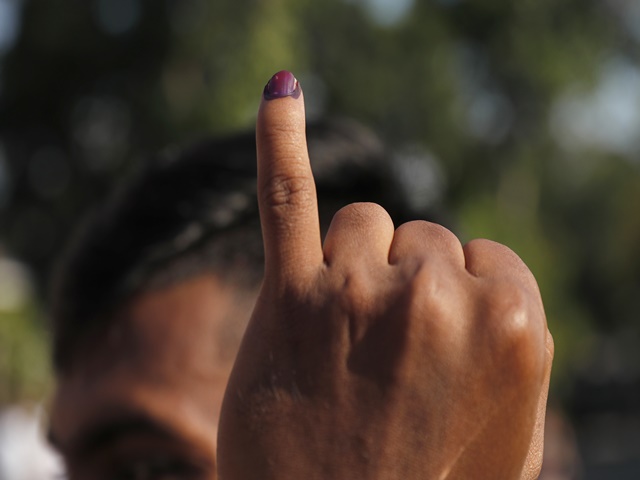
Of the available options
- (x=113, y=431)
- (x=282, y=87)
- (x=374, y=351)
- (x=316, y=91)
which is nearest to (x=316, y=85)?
(x=316, y=91)

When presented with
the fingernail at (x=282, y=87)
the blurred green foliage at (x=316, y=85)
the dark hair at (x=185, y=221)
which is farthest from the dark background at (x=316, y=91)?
the fingernail at (x=282, y=87)

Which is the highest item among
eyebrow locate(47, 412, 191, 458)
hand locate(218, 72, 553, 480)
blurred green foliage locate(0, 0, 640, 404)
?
blurred green foliage locate(0, 0, 640, 404)

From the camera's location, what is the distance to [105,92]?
12.8m

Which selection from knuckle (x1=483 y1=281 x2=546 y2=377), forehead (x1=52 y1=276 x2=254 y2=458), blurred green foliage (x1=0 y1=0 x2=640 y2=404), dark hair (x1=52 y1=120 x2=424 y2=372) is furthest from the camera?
blurred green foliage (x1=0 y1=0 x2=640 y2=404)

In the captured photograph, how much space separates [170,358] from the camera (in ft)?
6.27

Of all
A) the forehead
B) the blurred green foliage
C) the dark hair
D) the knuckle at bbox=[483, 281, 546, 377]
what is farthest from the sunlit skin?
the blurred green foliage

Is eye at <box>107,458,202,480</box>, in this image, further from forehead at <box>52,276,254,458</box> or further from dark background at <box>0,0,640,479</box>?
dark background at <box>0,0,640,479</box>

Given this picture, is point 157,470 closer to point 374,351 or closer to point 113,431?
point 113,431

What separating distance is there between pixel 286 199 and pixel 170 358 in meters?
0.93

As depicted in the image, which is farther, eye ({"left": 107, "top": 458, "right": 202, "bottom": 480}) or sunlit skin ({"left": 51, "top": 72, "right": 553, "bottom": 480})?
eye ({"left": 107, "top": 458, "right": 202, "bottom": 480})

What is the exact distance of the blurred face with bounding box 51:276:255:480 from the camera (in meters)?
1.90

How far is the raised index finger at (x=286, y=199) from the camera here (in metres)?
1.06

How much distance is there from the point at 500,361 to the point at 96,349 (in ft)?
4.14

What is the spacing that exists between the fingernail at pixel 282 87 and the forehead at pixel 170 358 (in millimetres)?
874
